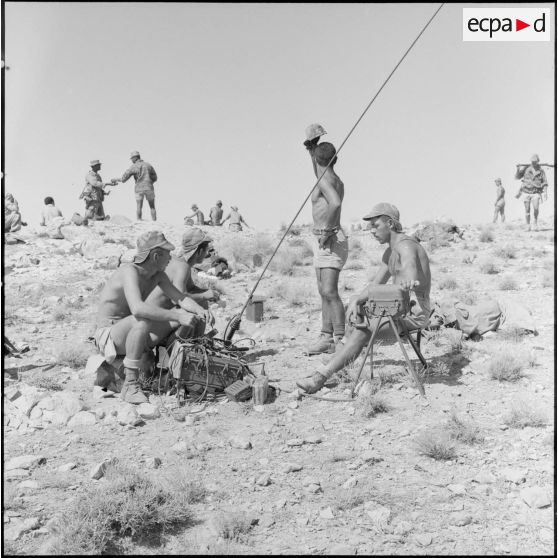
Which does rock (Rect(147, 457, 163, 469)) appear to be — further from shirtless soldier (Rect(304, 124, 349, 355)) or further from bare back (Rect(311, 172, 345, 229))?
bare back (Rect(311, 172, 345, 229))

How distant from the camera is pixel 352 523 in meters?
3.40

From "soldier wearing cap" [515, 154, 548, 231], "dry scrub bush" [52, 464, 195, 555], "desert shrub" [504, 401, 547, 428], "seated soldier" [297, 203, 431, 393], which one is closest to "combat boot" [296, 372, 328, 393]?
"seated soldier" [297, 203, 431, 393]

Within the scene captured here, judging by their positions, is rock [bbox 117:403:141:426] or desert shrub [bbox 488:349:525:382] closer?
rock [bbox 117:403:141:426]

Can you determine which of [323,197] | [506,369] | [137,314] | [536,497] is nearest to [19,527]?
[137,314]

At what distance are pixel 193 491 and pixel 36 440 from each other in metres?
1.66

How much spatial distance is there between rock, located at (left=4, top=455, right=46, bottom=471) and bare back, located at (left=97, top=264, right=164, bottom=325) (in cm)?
176

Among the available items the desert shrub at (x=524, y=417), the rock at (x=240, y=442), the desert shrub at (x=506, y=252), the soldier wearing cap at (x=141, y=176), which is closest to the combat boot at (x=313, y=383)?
the rock at (x=240, y=442)

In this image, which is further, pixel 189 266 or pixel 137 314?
pixel 189 266

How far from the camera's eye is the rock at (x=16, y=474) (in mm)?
4000

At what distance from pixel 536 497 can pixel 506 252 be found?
11211 millimetres

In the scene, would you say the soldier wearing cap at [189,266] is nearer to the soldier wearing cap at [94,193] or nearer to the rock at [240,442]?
the rock at [240,442]

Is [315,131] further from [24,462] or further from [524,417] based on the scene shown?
[24,462]

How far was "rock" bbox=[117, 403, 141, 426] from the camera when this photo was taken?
4.93 metres

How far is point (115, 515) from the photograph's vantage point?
3.29m
